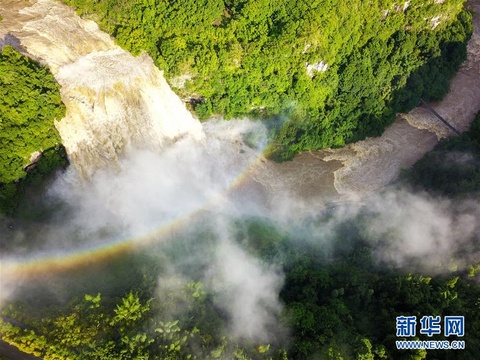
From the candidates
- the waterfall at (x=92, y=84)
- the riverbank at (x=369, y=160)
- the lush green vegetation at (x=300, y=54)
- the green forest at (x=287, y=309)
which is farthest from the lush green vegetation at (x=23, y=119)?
the riverbank at (x=369, y=160)

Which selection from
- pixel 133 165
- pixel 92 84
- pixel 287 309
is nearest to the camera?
pixel 287 309

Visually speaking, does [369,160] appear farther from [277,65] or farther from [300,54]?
[277,65]

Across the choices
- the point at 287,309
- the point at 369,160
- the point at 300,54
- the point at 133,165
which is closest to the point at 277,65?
the point at 300,54

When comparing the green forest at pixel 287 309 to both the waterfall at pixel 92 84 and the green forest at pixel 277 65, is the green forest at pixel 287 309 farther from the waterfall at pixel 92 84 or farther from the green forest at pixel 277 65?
the green forest at pixel 277 65

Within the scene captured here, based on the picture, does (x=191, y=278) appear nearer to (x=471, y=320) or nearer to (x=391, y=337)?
(x=391, y=337)

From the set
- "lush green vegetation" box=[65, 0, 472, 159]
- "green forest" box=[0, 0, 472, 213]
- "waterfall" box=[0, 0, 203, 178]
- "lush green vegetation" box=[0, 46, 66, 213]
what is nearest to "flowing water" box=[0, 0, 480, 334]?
"waterfall" box=[0, 0, 203, 178]

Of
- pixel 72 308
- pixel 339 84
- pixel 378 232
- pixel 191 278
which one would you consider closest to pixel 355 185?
pixel 378 232

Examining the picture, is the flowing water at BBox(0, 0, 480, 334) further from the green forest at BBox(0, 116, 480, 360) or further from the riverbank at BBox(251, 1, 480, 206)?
the green forest at BBox(0, 116, 480, 360)
